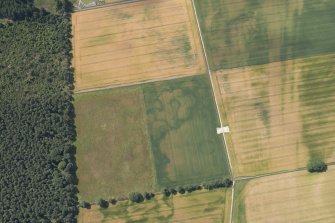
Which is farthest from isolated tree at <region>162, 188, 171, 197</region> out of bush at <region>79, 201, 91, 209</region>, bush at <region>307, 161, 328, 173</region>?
bush at <region>307, 161, 328, 173</region>

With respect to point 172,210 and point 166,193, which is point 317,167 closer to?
point 172,210

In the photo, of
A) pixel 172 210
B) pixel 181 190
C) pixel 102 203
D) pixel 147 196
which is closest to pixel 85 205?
pixel 102 203

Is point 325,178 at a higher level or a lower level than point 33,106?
lower

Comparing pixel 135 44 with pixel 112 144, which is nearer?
pixel 112 144

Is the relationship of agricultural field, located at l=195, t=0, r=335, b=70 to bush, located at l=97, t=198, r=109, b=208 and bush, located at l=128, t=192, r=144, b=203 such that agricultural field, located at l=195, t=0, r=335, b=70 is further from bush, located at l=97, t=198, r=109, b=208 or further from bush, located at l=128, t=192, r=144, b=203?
→ bush, located at l=97, t=198, r=109, b=208

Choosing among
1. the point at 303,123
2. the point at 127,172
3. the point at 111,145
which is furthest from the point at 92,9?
the point at 303,123

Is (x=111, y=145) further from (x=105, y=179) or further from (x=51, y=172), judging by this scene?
(x=51, y=172)

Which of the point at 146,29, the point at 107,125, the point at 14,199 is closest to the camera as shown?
the point at 14,199

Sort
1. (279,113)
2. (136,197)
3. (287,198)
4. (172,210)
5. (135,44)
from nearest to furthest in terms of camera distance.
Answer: (287,198), (136,197), (172,210), (279,113), (135,44)
